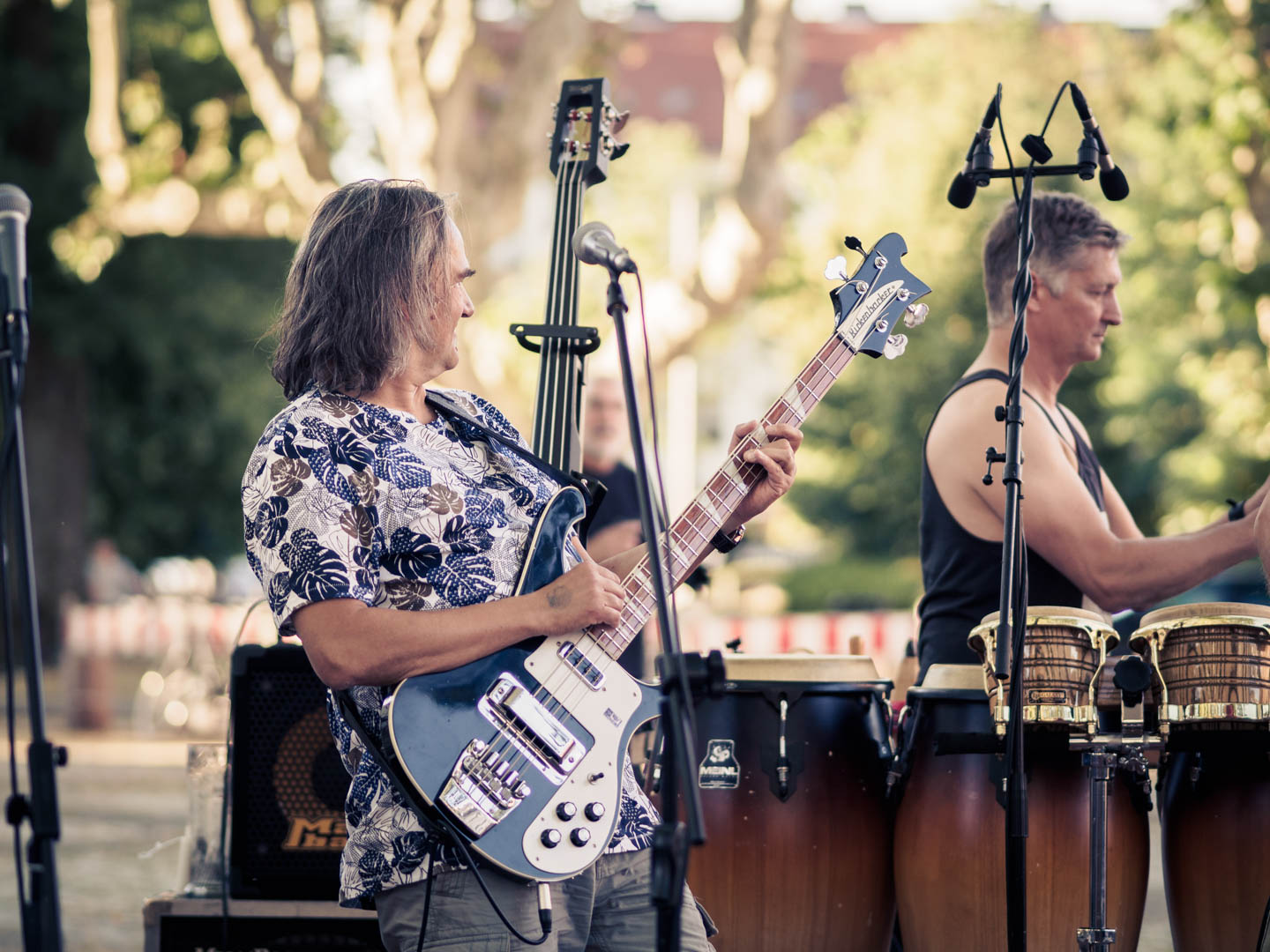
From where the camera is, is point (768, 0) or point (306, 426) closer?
point (306, 426)

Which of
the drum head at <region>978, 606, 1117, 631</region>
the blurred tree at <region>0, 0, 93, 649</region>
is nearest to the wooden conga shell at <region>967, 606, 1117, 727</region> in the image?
the drum head at <region>978, 606, 1117, 631</region>

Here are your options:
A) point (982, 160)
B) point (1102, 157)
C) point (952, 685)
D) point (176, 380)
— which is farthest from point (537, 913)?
point (176, 380)

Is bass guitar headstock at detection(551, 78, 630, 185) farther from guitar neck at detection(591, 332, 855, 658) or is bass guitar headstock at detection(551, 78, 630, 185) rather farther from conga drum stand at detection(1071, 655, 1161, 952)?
conga drum stand at detection(1071, 655, 1161, 952)

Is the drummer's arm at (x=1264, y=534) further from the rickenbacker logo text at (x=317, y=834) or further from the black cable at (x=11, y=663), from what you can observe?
the black cable at (x=11, y=663)

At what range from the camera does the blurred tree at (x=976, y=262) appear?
19281 mm

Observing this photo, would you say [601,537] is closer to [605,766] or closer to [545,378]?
[545,378]

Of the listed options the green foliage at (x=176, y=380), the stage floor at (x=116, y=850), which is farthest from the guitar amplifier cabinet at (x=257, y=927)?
the green foliage at (x=176, y=380)

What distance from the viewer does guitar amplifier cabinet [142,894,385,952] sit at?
159 inches

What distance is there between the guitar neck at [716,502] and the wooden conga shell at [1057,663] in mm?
685

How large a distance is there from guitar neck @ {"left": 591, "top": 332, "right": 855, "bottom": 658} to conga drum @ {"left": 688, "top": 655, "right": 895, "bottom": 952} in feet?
3.06

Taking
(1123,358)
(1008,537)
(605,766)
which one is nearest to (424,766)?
(605,766)

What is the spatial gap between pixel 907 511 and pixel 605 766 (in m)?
24.2

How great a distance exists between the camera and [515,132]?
10508 millimetres

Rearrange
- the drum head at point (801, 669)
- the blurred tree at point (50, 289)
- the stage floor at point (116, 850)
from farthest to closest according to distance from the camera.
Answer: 1. the blurred tree at point (50, 289)
2. the stage floor at point (116, 850)
3. the drum head at point (801, 669)
